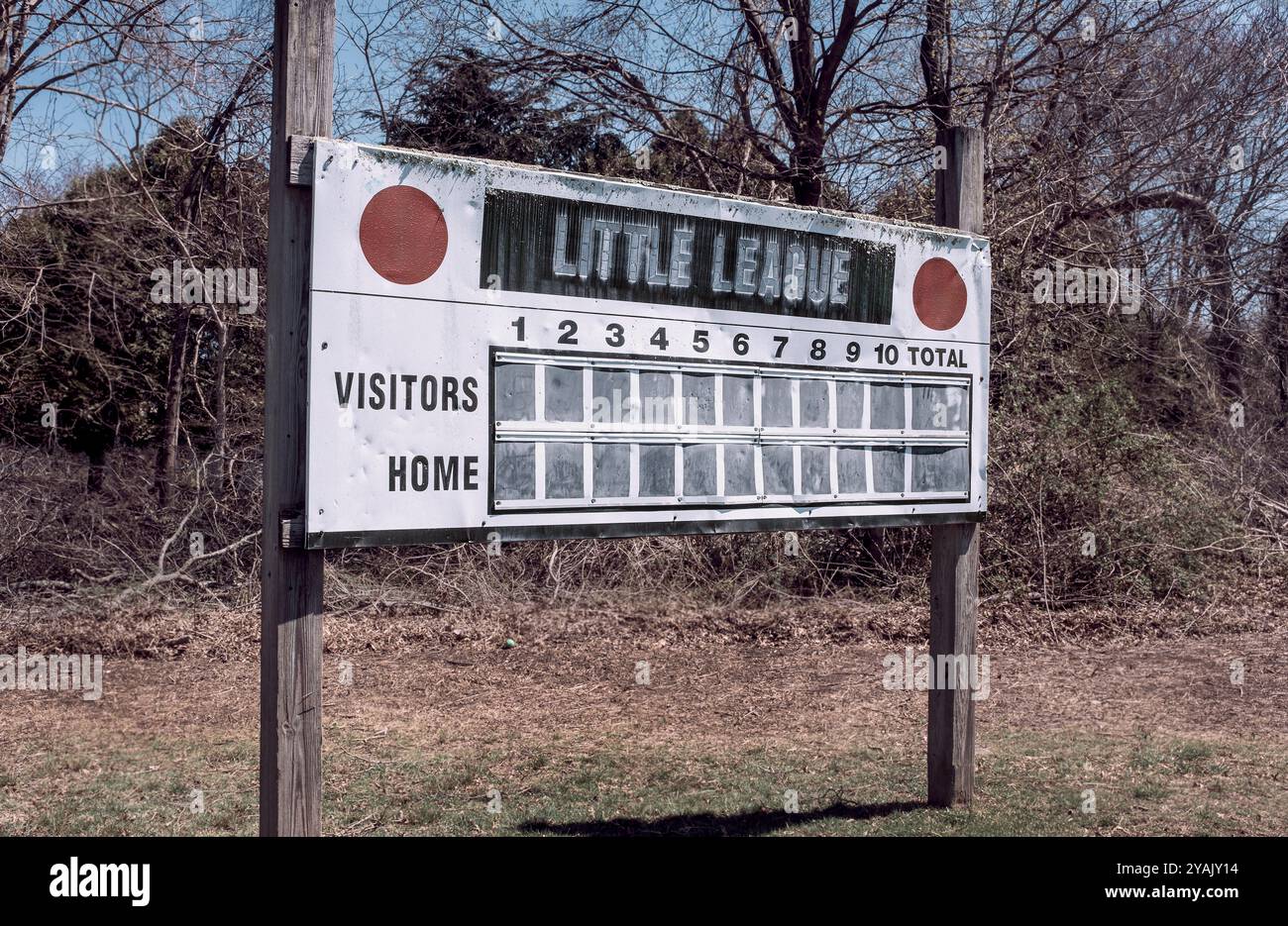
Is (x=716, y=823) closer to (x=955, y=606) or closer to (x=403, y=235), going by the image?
(x=955, y=606)

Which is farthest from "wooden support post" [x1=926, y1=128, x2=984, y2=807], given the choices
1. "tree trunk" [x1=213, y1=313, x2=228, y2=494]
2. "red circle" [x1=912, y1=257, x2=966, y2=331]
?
"tree trunk" [x1=213, y1=313, x2=228, y2=494]

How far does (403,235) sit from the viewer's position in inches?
161

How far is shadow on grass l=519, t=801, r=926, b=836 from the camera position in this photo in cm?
550

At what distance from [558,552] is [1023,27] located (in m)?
7.92

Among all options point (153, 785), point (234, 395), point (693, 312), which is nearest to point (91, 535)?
point (234, 395)

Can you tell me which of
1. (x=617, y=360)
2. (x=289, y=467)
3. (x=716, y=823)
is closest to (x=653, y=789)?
(x=716, y=823)

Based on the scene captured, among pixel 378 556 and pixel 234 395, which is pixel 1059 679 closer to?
pixel 378 556

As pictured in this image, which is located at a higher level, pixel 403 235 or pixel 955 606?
pixel 403 235

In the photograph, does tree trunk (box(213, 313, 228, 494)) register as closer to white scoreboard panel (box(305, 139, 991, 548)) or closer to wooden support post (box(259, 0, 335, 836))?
white scoreboard panel (box(305, 139, 991, 548))

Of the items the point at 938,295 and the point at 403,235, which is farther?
the point at 938,295

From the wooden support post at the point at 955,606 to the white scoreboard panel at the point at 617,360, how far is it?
0.52ft

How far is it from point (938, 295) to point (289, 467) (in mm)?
3617

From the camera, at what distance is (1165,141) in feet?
46.1

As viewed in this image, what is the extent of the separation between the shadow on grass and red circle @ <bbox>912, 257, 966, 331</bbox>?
8.62 ft
